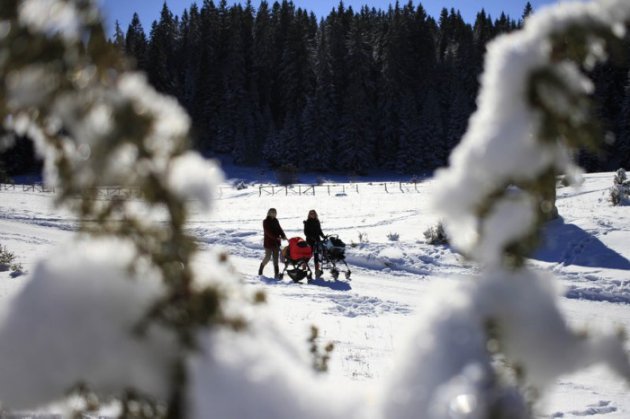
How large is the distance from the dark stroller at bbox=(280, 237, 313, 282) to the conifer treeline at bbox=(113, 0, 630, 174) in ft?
140

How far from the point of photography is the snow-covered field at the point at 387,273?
4.42m

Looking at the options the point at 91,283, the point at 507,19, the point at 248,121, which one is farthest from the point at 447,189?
the point at 507,19

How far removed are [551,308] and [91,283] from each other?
0.76 m

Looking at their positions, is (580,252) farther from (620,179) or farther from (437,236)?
(620,179)

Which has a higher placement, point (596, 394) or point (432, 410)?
point (432, 410)

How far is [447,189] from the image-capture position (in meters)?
0.84

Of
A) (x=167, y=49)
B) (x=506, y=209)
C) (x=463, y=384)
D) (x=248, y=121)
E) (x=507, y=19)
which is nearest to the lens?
(x=463, y=384)

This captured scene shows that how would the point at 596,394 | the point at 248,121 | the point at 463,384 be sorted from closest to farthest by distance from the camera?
the point at 463,384 < the point at 596,394 < the point at 248,121

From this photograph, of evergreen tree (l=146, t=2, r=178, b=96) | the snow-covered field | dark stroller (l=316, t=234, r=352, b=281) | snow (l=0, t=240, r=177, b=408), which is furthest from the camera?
evergreen tree (l=146, t=2, r=178, b=96)

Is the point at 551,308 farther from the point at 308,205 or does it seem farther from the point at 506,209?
the point at 308,205

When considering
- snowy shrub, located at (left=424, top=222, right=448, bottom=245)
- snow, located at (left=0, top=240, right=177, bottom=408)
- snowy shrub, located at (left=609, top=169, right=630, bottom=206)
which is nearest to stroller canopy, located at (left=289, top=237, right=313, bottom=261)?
snowy shrub, located at (left=424, top=222, right=448, bottom=245)

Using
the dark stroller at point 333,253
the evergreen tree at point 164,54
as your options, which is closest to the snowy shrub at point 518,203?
the dark stroller at point 333,253

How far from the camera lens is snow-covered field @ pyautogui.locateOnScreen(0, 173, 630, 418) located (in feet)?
14.5

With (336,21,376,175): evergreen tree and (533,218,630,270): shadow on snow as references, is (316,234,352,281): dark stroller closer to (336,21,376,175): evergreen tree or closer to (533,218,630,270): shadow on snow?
(533,218,630,270): shadow on snow
